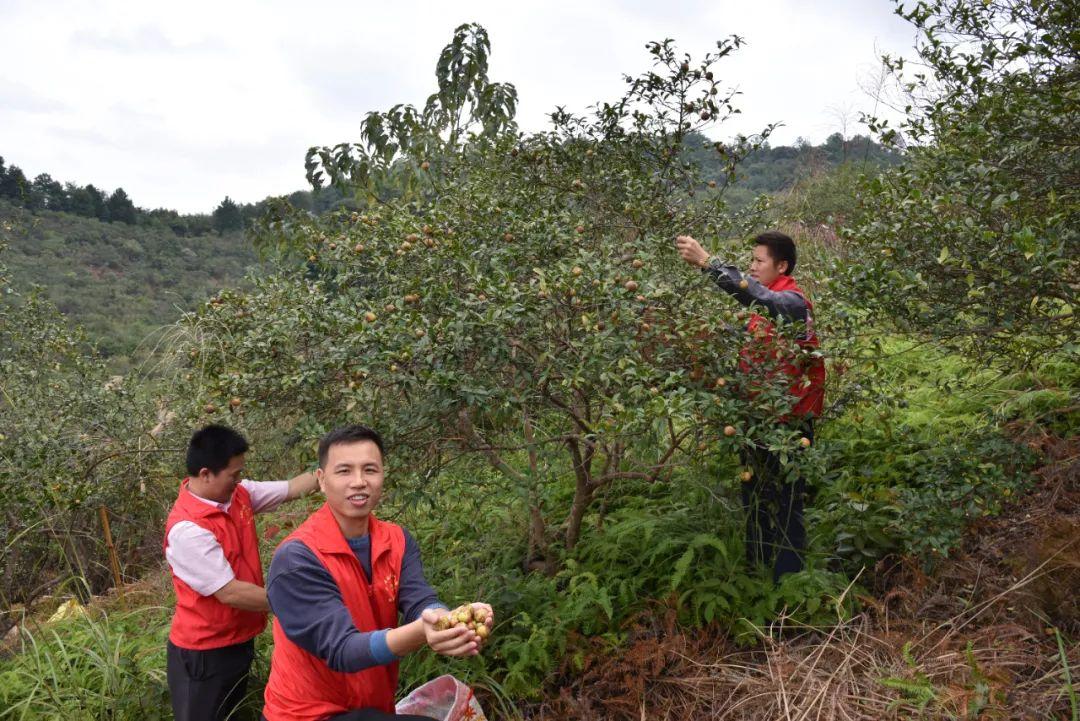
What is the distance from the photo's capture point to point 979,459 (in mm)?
4238

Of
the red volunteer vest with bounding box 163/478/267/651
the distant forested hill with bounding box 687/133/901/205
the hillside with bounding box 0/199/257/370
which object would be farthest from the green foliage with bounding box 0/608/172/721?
the hillside with bounding box 0/199/257/370

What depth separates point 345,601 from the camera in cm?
263

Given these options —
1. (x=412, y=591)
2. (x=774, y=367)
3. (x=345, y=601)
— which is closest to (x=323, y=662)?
(x=345, y=601)

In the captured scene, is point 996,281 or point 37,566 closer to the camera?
point 996,281

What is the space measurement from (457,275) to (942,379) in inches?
151

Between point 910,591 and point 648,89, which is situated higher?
point 648,89

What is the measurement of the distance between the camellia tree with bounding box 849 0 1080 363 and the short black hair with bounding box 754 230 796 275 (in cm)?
33

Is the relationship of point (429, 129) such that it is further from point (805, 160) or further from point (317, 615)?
point (805, 160)

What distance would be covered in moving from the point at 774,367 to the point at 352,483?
5.69 feet

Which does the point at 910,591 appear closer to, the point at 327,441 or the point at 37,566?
the point at 327,441

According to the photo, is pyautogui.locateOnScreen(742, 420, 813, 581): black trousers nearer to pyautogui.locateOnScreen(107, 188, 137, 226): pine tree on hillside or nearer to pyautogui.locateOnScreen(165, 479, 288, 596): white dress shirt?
pyautogui.locateOnScreen(165, 479, 288, 596): white dress shirt

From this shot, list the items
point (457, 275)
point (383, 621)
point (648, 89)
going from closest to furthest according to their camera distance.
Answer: point (383, 621), point (457, 275), point (648, 89)

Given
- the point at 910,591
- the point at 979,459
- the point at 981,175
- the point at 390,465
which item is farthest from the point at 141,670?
the point at 981,175

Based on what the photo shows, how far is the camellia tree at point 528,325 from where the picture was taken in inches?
137
